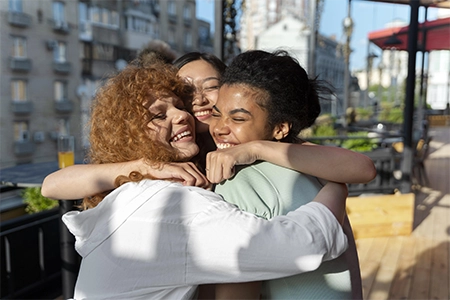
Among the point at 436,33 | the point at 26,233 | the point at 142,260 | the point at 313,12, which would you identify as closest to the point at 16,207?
the point at 26,233

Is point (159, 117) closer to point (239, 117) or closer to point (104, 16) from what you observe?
point (239, 117)

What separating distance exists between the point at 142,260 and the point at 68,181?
0.51m

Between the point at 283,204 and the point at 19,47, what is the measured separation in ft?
67.9

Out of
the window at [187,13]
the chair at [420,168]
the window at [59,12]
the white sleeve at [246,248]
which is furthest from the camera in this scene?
the window at [187,13]

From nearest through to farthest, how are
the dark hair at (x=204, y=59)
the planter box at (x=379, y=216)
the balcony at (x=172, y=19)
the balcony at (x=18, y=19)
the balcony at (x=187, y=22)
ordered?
the dark hair at (x=204, y=59) < the planter box at (x=379, y=216) < the balcony at (x=18, y=19) < the balcony at (x=172, y=19) < the balcony at (x=187, y=22)

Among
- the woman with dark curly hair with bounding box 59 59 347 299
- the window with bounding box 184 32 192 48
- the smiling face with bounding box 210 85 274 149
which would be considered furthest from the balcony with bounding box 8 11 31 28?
the woman with dark curly hair with bounding box 59 59 347 299

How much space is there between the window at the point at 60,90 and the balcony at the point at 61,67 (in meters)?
0.56

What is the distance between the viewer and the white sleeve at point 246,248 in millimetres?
843

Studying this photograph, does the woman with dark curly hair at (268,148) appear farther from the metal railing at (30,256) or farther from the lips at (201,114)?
the metal railing at (30,256)

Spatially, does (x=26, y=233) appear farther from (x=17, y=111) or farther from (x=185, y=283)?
(x=17, y=111)

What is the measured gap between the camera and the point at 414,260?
3.66 meters

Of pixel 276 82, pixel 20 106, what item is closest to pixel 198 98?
pixel 276 82

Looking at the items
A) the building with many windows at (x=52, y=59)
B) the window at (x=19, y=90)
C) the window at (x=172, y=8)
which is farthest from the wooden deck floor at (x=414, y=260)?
the window at (x=172, y=8)

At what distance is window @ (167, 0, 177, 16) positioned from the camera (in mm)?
32219
